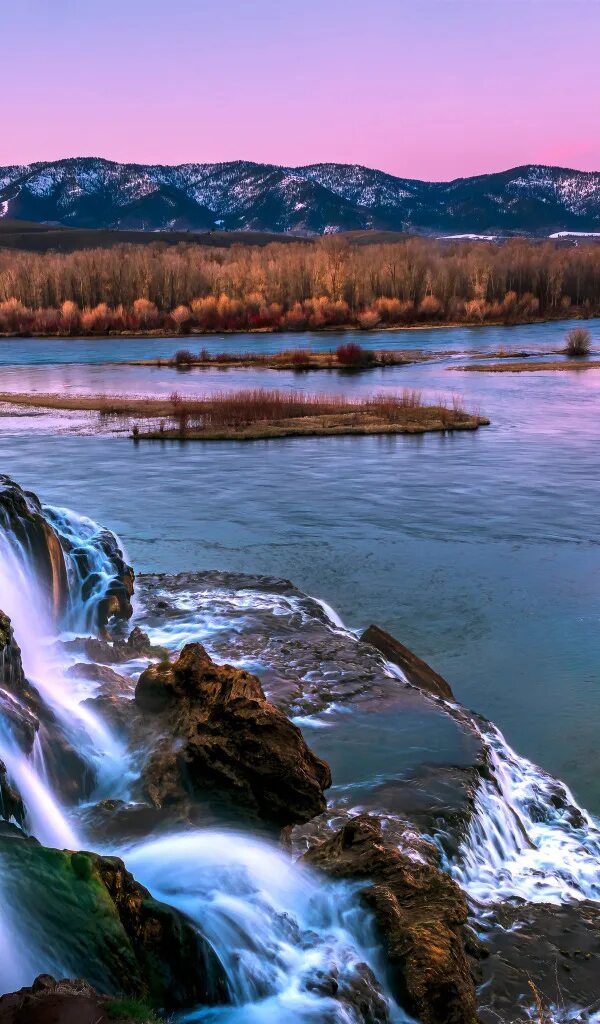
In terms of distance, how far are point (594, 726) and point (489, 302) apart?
112 metres

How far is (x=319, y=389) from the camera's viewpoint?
1907 inches

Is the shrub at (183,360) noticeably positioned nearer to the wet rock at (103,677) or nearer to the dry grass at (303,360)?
the dry grass at (303,360)

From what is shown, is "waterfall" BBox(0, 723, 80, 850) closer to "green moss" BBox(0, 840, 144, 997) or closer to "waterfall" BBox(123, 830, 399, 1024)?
"waterfall" BBox(123, 830, 399, 1024)

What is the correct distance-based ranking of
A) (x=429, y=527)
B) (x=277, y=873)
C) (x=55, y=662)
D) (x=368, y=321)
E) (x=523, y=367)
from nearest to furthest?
(x=277, y=873) < (x=55, y=662) < (x=429, y=527) < (x=523, y=367) < (x=368, y=321)

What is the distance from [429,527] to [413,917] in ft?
50.4

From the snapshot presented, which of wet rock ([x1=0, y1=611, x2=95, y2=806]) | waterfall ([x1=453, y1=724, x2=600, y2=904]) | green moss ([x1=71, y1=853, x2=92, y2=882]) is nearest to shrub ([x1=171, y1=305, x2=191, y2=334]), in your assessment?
wet rock ([x1=0, y1=611, x2=95, y2=806])

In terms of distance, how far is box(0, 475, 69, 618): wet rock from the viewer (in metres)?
13.6

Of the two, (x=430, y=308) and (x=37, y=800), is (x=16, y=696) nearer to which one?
(x=37, y=800)

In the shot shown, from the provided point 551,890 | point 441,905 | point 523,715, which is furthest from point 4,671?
point 523,715

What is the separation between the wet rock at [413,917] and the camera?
20.5ft

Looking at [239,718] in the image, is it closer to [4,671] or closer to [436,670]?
[4,671]

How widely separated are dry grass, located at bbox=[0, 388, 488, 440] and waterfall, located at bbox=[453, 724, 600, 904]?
26.2m

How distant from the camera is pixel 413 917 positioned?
670 centimetres

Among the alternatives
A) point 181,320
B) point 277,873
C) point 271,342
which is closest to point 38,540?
point 277,873
